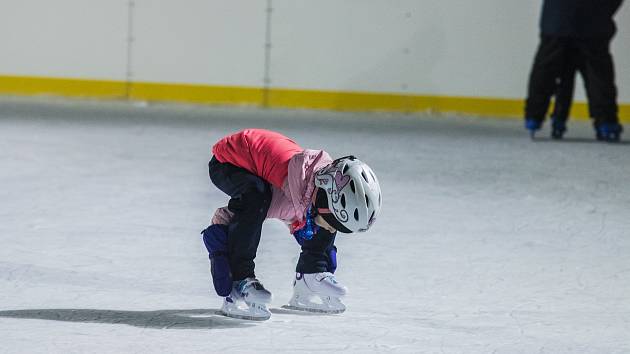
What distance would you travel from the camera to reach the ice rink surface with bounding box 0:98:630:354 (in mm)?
3109

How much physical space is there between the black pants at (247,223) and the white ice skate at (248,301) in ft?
0.10

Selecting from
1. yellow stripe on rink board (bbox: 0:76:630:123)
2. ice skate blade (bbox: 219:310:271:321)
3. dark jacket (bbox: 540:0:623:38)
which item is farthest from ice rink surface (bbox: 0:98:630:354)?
yellow stripe on rink board (bbox: 0:76:630:123)

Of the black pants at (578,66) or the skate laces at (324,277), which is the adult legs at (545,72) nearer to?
the black pants at (578,66)

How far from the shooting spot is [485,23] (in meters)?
10.5

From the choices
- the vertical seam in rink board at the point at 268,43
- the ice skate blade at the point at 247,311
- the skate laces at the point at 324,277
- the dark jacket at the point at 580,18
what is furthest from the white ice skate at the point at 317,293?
the vertical seam in rink board at the point at 268,43

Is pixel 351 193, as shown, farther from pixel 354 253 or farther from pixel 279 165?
pixel 354 253

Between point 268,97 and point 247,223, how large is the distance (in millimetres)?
7694

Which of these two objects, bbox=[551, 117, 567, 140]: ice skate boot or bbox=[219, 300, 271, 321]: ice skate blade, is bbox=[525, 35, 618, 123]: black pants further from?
bbox=[219, 300, 271, 321]: ice skate blade

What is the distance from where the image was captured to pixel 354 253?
4.33 meters

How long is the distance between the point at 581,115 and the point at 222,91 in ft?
10.4

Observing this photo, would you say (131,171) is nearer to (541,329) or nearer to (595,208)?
(595,208)

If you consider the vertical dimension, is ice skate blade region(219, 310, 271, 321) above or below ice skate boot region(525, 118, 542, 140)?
above

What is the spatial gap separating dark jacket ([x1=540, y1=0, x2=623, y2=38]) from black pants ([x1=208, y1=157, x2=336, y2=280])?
5.53m

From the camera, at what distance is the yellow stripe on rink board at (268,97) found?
10523mm
